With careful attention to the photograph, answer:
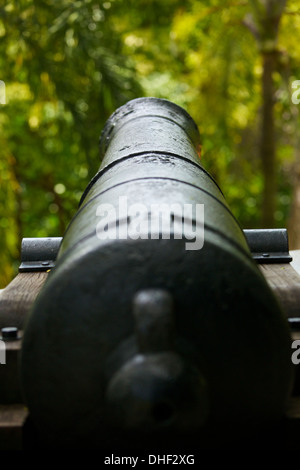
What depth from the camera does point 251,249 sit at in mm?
3730

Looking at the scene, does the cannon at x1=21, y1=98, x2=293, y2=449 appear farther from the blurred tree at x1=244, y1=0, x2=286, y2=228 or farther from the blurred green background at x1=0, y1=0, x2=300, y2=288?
the blurred tree at x1=244, y1=0, x2=286, y2=228

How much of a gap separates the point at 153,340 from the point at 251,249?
195 centimetres

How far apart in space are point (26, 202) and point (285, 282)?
35.9ft

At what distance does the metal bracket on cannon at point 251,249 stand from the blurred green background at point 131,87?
16.0ft

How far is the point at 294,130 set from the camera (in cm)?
1064

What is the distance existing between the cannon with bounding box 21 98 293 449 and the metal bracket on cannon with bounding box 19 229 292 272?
156 centimetres

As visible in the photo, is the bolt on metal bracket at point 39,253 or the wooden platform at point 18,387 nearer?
the wooden platform at point 18,387

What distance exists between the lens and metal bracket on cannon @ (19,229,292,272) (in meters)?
3.67

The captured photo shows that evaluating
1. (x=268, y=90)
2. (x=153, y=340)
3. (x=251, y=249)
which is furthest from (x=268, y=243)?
(x=268, y=90)

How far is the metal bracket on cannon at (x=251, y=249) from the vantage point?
3.67 m

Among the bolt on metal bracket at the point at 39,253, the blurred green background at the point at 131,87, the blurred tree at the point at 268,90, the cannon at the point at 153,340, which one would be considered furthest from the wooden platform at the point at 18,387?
the blurred tree at the point at 268,90

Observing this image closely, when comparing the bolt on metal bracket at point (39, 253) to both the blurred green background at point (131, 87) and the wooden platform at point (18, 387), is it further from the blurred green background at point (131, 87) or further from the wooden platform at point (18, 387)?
the blurred green background at point (131, 87)

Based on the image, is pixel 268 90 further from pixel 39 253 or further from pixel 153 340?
pixel 153 340

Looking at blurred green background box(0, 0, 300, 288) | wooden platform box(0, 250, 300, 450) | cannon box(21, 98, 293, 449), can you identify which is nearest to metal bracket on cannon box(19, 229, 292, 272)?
wooden platform box(0, 250, 300, 450)
